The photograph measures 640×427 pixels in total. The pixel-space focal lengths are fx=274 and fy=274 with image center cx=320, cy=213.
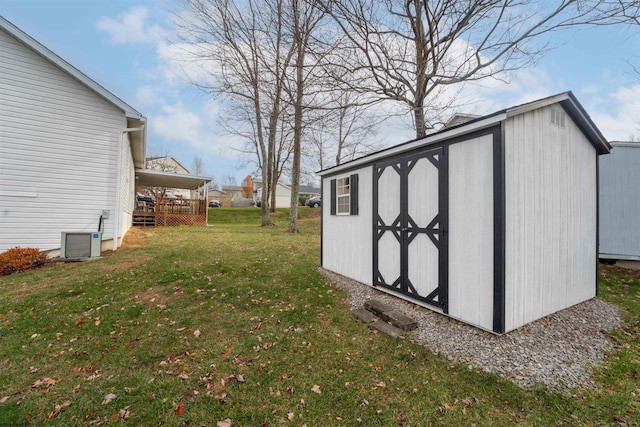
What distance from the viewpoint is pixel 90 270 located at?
6641 millimetres

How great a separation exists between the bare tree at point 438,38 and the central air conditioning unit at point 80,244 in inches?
338


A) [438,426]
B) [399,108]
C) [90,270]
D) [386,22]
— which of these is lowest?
[438,426]

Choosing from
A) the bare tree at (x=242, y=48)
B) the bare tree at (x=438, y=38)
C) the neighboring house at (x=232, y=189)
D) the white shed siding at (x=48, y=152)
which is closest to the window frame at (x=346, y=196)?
the bare tree at (x=242, y=48)

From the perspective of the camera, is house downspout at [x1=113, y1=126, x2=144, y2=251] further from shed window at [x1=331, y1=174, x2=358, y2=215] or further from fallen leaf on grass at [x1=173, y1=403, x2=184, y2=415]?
fallen leaf on grass at [x1=173, y1=403, x2=184, y2=415]

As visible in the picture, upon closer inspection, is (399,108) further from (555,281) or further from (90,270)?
(90,270)

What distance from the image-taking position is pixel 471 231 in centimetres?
396

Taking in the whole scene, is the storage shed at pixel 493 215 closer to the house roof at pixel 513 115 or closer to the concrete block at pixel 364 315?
the house roof at pixel 513 115

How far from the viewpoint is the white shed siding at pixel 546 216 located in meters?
3.77

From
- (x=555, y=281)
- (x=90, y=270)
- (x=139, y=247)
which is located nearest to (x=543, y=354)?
(x=555, y=281)

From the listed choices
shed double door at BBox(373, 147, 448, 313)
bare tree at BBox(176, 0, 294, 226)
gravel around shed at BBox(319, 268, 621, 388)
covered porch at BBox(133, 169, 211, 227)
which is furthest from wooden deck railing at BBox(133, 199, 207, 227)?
gravel around shed at BBox(319, 268, 621, 388)

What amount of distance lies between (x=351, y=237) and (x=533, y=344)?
376 centimetres

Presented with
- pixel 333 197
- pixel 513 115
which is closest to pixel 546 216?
pixel 513 115

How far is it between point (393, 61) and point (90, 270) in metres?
10.1

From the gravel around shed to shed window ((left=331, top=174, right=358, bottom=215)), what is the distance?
8.19 feet
